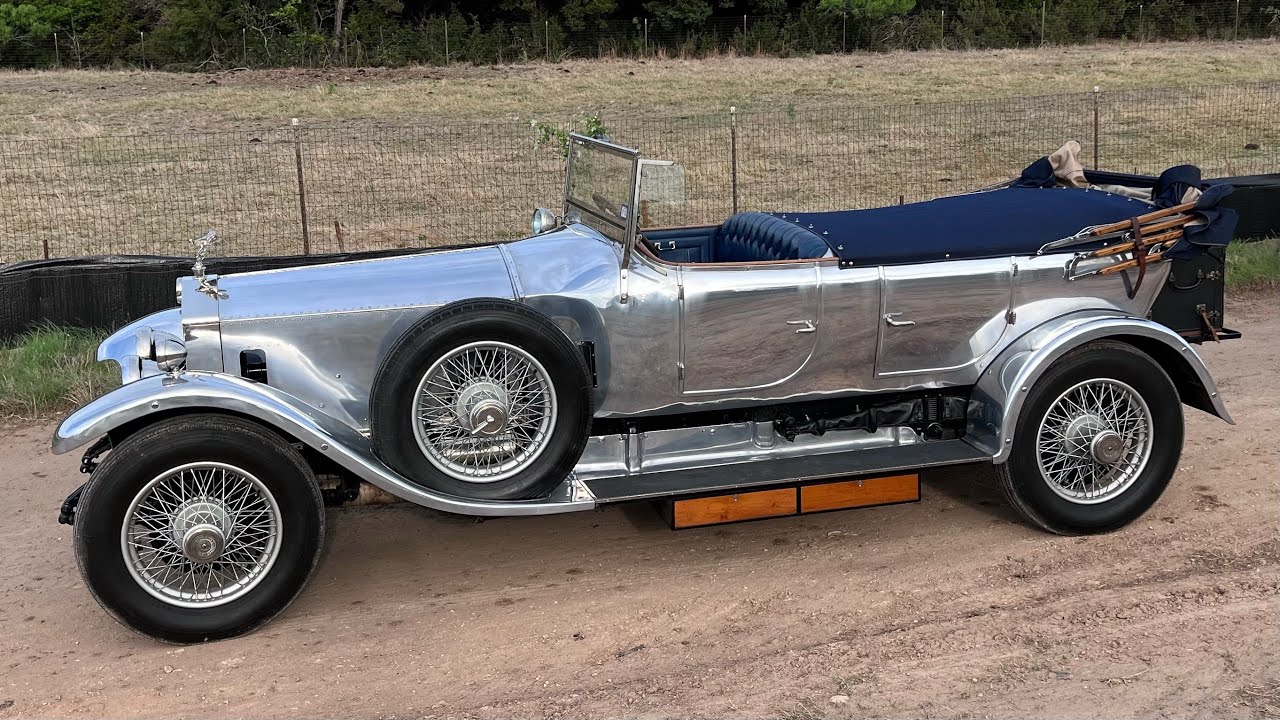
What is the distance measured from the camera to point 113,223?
1406 cm

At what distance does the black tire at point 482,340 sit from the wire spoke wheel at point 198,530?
0.52 m

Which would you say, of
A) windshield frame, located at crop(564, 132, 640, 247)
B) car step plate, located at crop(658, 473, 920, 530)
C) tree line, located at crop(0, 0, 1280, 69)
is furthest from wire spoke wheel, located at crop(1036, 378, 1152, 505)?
tree line, located at crop(0, 0, 1280, 69)

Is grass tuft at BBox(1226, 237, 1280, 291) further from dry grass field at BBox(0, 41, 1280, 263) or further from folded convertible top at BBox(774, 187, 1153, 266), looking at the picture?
folded convertible top at BBox(774, 187, 1153, 266)

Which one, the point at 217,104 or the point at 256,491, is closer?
the point at 256,491

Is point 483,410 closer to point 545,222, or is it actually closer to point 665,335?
point 665,335

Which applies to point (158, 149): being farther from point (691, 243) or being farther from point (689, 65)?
point (689, 65)

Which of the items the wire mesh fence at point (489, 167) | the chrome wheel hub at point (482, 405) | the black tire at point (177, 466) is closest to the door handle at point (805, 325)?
the chrome wheel hub at point (482, 405)

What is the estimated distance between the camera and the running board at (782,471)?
4.94 metres

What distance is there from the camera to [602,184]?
553 centimetres

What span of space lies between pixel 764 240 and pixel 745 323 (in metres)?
0.74

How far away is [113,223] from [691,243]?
10168 mm

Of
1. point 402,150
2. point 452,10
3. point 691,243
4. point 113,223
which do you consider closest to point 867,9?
point 452,10

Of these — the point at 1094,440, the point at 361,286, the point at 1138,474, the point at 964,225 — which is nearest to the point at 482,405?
the point at 361,286

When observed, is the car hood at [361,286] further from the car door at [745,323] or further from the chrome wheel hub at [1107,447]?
the chrome wheel hub at [1107,447]
